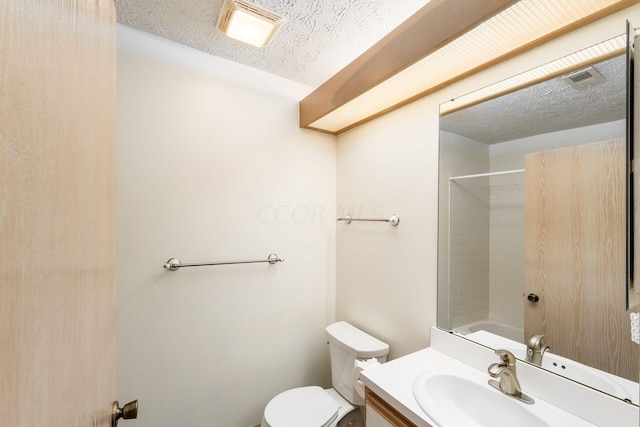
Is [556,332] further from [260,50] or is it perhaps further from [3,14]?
[260,50]

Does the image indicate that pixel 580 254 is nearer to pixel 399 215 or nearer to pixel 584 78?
pixel 584 78

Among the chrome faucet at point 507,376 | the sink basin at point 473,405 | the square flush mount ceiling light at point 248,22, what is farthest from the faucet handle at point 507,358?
the square flush mount ceiling light at point 248,22

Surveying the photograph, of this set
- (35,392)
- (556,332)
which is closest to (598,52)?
(556,332)

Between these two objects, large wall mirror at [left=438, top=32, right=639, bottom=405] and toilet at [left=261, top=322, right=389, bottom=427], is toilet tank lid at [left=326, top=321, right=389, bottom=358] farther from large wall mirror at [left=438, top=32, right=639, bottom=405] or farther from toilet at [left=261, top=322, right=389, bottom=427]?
large wall mirror at [left=438, top=32, right=639, bottom=405]

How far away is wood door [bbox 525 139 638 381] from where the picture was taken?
2.80 ft

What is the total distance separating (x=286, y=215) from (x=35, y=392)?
1.65m

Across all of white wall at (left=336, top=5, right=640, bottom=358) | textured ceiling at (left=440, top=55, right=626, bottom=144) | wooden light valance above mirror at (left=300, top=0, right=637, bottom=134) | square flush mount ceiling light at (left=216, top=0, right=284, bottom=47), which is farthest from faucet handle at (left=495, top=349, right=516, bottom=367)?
square flush mount ceiling light at (left=216, top=0, right=284, bottom=47)

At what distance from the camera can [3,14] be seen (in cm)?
18

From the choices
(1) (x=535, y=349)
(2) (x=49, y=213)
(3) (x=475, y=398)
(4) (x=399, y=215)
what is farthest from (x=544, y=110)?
(2) (x=49, y=213)

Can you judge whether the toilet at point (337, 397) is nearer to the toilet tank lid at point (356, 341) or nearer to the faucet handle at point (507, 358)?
the toilet tank lid at point (356, 341)

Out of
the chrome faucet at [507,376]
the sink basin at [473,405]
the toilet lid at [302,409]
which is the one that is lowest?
the toilet lid at [302,409]

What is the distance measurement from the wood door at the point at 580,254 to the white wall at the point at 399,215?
399 mm

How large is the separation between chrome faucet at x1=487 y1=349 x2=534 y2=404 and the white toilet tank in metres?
0.62

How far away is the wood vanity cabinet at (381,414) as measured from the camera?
38.4 inches
